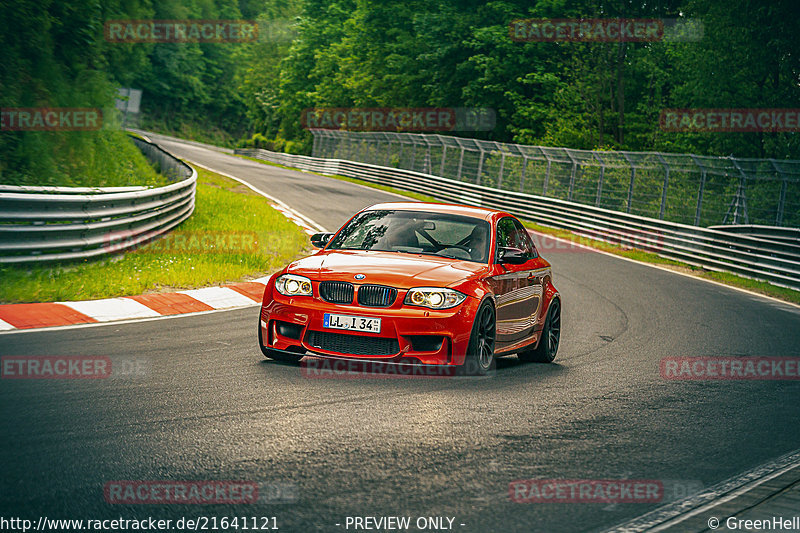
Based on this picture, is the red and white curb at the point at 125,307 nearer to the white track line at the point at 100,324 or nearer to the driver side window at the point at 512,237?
the white track line at the point at 100,324

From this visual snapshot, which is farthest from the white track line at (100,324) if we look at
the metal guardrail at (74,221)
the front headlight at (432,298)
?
the front headlight at (432,298)

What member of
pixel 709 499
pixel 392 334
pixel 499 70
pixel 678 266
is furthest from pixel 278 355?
pixel 499 70

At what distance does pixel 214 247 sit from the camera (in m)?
16.8

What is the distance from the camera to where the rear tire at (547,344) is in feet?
30.7

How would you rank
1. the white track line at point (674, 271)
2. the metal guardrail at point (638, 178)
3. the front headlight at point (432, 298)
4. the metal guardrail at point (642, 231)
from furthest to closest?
the metal guardrail at point (638, 178) < the metal guardrail at point (642, 231) < the white track line at point (674, 271) < the front headlight at point (432, 298)

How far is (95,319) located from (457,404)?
4.98 m

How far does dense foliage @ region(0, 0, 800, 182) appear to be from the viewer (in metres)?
16.9

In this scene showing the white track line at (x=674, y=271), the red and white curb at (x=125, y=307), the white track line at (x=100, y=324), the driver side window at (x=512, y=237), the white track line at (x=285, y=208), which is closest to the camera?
the white track line at (x=100, y=324)

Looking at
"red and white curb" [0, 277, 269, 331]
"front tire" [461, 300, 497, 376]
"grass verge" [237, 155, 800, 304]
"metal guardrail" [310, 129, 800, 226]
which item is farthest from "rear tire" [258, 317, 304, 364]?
"metal guardrail" [310, 129, 800, 226]

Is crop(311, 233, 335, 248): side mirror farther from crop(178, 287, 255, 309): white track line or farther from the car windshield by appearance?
crop(178, 287, 255, 309): white track line

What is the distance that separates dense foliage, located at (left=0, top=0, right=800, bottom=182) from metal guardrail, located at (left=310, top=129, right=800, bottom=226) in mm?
6000

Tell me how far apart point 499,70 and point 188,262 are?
34229 mm

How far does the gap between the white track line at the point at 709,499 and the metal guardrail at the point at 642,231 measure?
1411 centimetres

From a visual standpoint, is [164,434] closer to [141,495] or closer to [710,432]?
[141,495]
